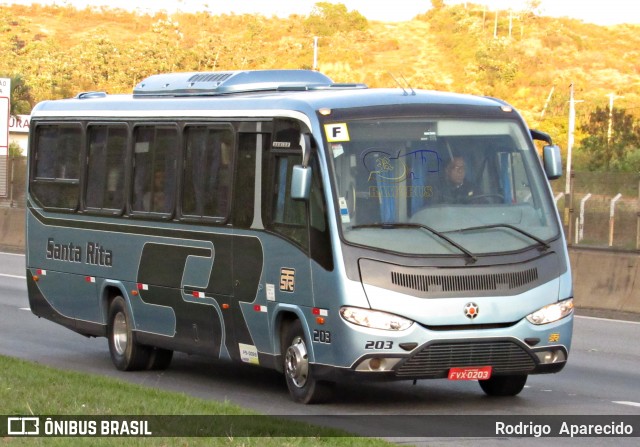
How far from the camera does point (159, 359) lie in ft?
48.0

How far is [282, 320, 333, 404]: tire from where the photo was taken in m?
11.5

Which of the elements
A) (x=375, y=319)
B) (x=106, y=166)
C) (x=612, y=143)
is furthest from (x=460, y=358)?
(x=612, y=143)

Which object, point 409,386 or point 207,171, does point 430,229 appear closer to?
point 409,386

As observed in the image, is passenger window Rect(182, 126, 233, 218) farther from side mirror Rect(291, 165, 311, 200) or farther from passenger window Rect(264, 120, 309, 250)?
side mirror Rect(291, 165, 311, 200)

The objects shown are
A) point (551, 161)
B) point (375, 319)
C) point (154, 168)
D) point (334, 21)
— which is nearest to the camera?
point (375, 319)

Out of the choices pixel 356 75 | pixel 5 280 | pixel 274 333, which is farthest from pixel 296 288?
pixel 356 75

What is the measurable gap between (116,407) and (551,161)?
172 inches

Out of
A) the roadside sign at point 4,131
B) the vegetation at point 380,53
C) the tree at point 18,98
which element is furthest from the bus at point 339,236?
the tree at point 18,98

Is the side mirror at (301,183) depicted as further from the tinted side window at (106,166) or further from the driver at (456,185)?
the tinted side window at (106,166)

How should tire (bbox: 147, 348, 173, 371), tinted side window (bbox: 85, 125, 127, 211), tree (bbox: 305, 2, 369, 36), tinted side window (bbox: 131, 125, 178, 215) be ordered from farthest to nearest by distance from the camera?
tree (bbox: 305, 2, 369, 36) < tinted side window (bbox: 85, 125, 127, 211) < tire (bbox: 147, 348, 173, 371) < tinted side window (bbox: 131, 125, 178, 215)

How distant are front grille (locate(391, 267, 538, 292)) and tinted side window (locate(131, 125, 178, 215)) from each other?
3451 millimetres

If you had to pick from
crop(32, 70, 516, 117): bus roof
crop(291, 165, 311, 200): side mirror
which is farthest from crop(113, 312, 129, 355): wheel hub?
crop(291, 165, 311, 200): side mirror

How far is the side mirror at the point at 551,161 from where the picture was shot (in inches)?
485

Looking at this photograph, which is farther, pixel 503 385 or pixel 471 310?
pixel 503 385
